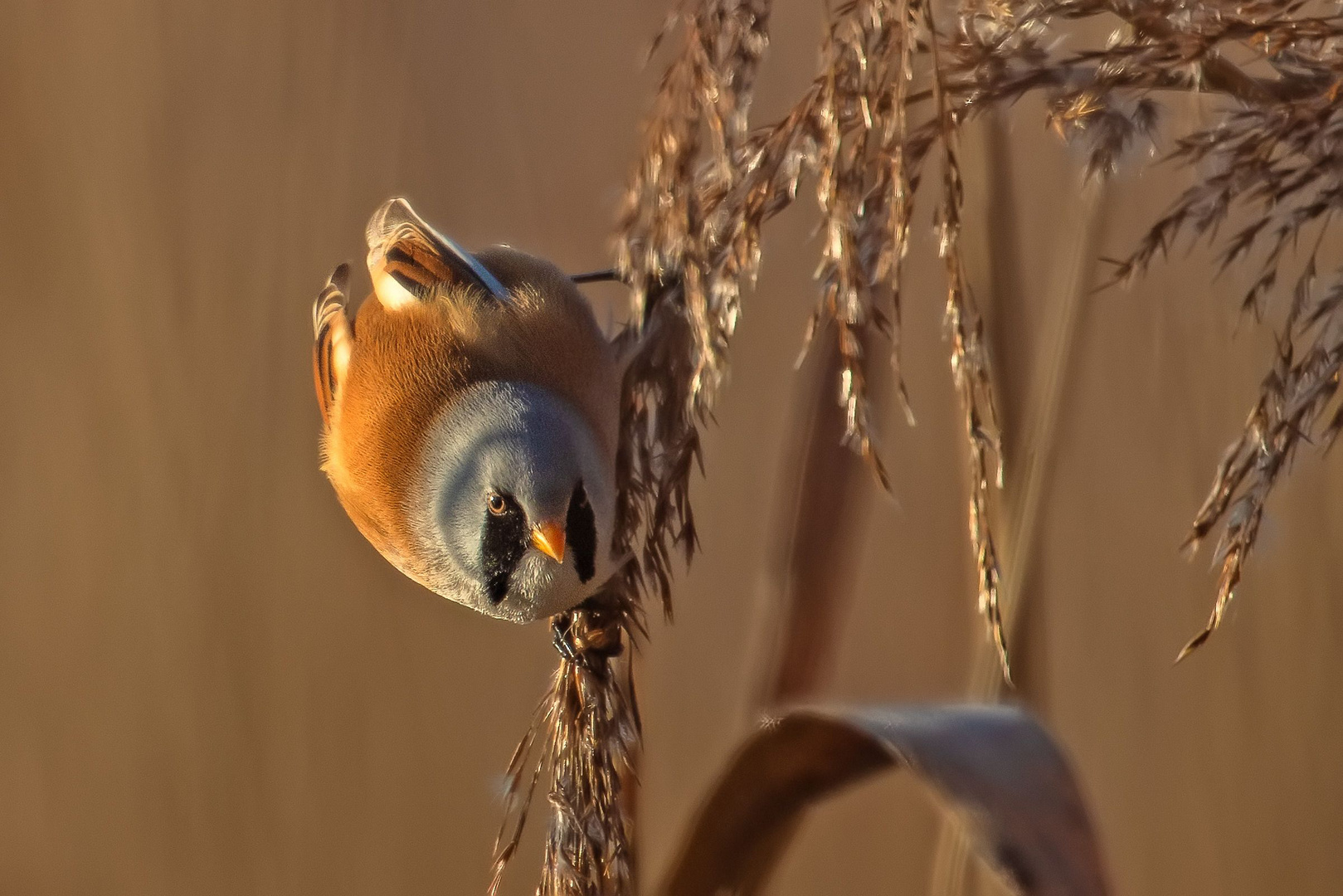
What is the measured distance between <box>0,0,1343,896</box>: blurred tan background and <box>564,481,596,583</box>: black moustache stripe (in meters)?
0.52

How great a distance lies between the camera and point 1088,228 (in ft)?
3.33

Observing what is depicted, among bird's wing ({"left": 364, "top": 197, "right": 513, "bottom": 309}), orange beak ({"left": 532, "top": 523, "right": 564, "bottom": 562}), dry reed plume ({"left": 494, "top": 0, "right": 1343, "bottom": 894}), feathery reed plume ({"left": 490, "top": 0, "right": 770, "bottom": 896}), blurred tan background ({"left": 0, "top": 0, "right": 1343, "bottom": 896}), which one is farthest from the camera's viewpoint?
blurred tan background ({"left": 0, "top": 0, "right": 1343, "bottom": 896})

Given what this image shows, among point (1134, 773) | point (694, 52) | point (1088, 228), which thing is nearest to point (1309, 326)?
point (1088, 228)

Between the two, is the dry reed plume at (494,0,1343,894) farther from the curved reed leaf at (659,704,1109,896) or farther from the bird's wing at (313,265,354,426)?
the bird's wing at (313,265,354,426)

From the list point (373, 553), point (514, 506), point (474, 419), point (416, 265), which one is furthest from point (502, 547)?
point (373, 553)

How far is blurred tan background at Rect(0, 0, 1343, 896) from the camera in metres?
1.44

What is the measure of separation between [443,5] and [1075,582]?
4.08 feet

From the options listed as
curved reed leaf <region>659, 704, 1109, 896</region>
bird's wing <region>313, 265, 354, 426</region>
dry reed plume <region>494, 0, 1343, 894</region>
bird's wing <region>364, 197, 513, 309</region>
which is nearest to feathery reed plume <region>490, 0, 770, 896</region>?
dry reed plume <region>494, 0, 1343, 894</region>

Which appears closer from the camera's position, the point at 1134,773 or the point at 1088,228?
the point at 1088,228

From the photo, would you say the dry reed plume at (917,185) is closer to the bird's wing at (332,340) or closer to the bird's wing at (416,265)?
the bird's wing at (416,265)

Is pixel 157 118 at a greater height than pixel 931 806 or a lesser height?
greater

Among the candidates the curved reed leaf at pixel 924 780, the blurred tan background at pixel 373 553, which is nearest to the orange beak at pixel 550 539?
the curved reed leaf at pixel 924 780

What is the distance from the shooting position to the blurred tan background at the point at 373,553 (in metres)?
1.44

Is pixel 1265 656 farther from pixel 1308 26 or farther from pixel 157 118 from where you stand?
pixel 157 118
